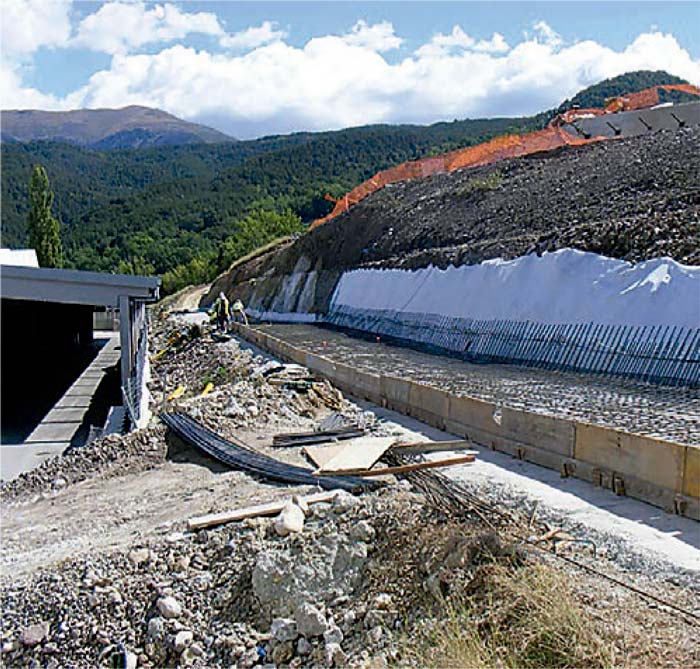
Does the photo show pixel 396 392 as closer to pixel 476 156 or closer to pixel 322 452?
pixel 322 452

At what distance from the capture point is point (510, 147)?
38.7 metres

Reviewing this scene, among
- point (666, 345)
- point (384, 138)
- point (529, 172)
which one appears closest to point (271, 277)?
point (529, 172)

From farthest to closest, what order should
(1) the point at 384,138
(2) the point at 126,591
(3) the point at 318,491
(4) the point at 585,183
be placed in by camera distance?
1. (1) the point at 384,138
2. (4) the point at 585,183
3. (3) the point at 318,491
4. (2) the point at 126,591

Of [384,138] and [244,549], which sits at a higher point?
[384,138]

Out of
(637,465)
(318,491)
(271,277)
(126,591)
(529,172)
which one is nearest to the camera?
(126,591)

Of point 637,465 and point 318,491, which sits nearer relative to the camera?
point 637,465

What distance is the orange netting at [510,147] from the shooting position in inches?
1499

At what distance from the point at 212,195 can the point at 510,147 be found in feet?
336

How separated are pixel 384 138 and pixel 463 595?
152m

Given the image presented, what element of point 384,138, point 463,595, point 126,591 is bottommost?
point 126,591

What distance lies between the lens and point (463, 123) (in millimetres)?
153500

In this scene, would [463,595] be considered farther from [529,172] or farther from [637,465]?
[529,172]

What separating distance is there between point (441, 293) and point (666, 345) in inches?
399

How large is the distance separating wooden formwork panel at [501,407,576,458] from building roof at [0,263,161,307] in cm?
1006
